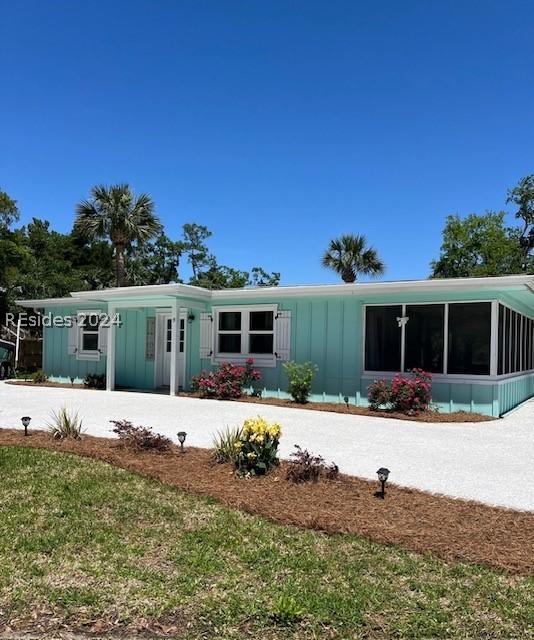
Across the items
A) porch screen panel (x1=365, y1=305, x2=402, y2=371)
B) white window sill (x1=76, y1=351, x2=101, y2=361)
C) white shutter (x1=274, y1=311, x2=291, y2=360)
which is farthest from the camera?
white window sill (x1=76, y1=351, x2=101, y2=361)

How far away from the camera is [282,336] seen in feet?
41.1

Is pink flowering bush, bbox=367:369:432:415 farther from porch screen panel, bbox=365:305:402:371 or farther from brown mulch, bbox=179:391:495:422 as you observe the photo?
porch screen panel, bbox=365:305:402:371

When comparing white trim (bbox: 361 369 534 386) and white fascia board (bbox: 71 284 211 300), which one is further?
white fascia board (bbox: 71 284 211 300)

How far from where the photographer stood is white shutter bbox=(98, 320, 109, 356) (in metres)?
15.4

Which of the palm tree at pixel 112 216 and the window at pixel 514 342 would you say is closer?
the window at pixel 514 342

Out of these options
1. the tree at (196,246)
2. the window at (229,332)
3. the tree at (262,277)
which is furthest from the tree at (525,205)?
the window at (229,332)

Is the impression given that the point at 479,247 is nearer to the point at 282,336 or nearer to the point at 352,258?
the point at 352,258

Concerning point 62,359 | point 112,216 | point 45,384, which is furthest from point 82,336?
point 112,216

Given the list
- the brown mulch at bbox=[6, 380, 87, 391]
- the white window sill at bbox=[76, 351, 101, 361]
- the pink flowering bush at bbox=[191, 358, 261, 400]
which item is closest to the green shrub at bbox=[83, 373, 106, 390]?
the brown mulch at bbox=[6, 380, 87, 391]

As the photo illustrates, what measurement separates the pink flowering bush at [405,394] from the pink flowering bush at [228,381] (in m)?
3.24

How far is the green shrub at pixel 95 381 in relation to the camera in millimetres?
14758

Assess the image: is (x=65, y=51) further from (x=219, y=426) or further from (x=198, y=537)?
(x=198, y=537)

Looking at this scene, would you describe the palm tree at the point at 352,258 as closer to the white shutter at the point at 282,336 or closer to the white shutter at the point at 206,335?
the white shutter at the point at 206,335

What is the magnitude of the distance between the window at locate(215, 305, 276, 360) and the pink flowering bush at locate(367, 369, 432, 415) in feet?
10.5
